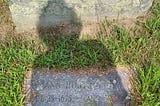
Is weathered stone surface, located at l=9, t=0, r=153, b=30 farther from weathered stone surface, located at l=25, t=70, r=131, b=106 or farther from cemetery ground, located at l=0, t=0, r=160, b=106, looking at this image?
weathered stone surface, located at l=25, t=70, r=131, b=106

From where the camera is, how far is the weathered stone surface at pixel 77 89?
3.37 meters

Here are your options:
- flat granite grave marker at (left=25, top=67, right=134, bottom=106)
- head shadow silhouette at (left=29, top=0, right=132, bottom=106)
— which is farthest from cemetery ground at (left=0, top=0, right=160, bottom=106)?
flat granite grave marker at (left=25, top=67, right=134, bottom=106)

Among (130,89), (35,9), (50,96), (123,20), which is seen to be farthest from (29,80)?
(123,20)

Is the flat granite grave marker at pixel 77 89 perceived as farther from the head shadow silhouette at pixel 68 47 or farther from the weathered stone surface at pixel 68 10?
the weathered stone surface at pixel 68 10

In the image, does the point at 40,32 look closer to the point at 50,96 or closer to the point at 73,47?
the point at 73,47

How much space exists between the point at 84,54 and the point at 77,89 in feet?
1.51

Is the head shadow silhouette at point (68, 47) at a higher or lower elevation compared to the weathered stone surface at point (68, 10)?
lower

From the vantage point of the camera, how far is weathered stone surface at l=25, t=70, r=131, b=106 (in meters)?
3.37

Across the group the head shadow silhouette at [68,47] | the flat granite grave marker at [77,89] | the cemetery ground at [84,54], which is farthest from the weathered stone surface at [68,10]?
the flat granite grave marker at [77,89]

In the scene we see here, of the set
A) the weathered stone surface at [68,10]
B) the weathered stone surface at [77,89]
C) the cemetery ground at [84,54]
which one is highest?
the weathered stone surface at [68,10]

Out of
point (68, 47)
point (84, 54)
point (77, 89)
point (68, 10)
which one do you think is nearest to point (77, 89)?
point (77, 89)

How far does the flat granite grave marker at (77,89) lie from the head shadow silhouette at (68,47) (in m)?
0.02

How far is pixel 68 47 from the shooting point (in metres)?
3.80

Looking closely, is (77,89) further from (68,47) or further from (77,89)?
(68,47)
